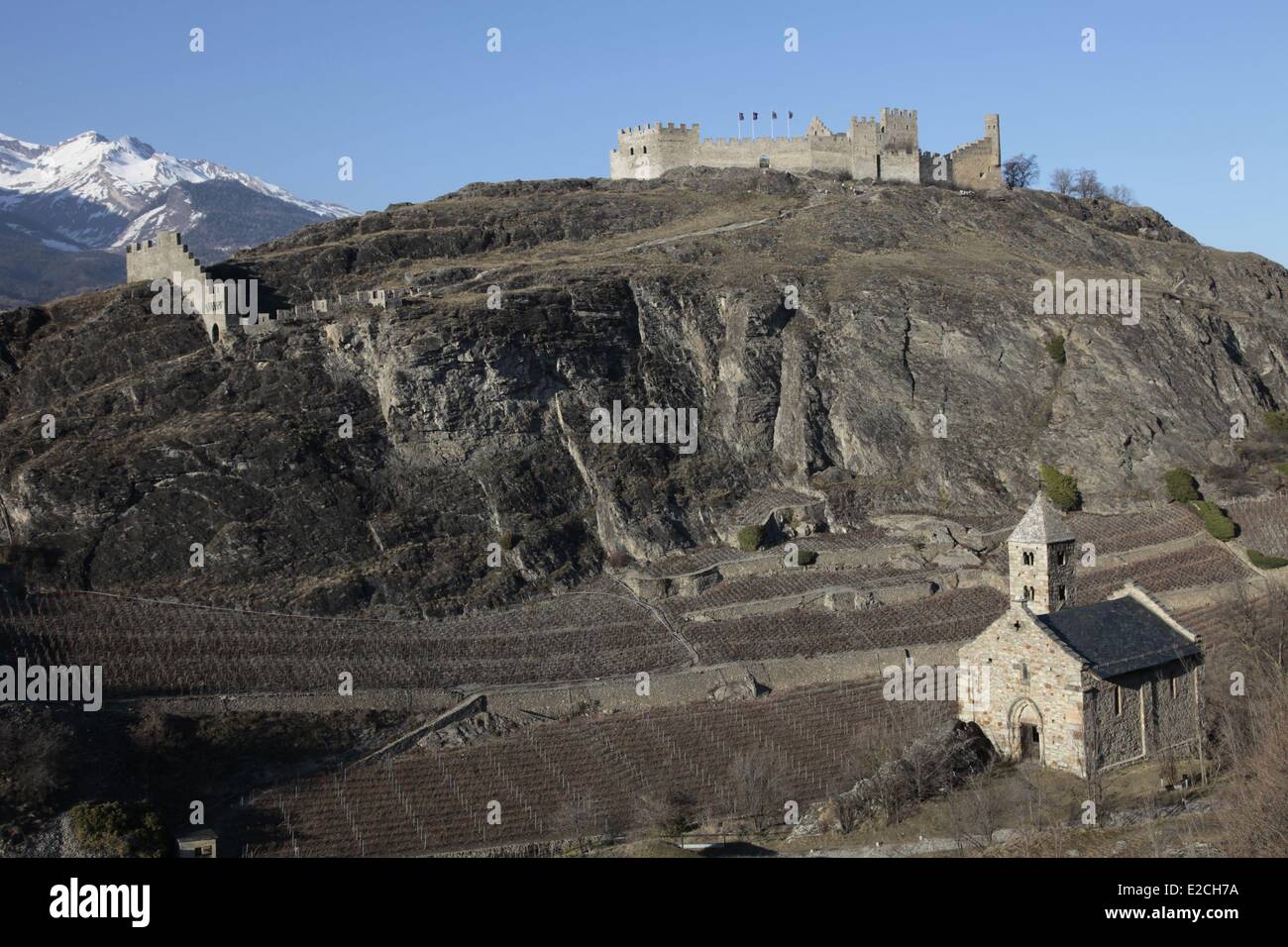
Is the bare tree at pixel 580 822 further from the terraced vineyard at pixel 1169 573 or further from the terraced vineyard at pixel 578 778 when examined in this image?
the terraced vineyard at pixel 1169 573

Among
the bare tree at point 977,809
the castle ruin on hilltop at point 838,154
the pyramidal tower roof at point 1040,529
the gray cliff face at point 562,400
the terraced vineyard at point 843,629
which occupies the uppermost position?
the castle ruin on hilltop at point 838,154

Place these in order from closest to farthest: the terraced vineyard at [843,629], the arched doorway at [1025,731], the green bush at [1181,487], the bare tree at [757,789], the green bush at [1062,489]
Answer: the bare tree at [757,789] → the arched doorway at [1025,731] → the terraced vineyard at [843,629] → the green bush at [1181,487] → the green bush at [1062,489]

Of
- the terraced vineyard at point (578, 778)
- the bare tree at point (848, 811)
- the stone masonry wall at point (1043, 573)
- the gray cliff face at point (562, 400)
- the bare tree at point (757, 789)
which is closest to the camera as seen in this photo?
the bare tree at point (848, 811)

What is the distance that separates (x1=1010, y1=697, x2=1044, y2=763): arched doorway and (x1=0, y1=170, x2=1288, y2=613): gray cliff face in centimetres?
2380

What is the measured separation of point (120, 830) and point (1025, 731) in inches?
982

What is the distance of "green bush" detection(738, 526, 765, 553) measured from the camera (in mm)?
63062

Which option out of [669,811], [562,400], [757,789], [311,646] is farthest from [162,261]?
[757,789]

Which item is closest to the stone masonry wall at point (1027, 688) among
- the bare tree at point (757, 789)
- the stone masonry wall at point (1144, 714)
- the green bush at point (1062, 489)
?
the stone masonry wall at point (1144, 714)

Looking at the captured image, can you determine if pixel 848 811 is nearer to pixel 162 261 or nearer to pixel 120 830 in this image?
pixel 120 830

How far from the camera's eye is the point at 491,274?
250 feet

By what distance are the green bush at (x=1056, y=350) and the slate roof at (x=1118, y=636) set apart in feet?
103

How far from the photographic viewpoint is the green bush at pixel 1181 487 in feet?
215
